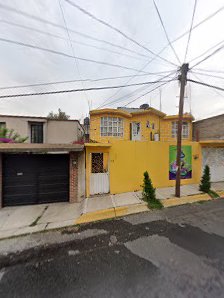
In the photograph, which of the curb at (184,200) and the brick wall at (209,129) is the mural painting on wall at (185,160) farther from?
the brick wall at (209,129)

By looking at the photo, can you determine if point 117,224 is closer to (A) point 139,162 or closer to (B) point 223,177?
(A) point 139,162

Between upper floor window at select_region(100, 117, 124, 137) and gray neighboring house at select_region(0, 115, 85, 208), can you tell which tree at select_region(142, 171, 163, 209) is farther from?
upper floor window at select_region(100, 117, 124, 137)

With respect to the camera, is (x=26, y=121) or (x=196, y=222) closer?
(x=196, y=222)

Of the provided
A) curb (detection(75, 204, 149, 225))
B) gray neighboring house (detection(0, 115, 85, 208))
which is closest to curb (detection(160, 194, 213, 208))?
curb (detection(75, 204, 149, 225))

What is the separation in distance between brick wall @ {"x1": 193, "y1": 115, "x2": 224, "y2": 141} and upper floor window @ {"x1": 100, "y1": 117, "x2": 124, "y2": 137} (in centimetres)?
907

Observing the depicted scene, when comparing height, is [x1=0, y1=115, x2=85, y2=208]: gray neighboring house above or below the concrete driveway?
above

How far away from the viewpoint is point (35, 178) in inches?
271

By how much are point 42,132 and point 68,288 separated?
47.1 ft

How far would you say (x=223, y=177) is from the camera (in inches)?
416

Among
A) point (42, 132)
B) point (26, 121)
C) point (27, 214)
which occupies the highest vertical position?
point (26, 121)

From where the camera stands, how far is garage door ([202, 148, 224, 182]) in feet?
32.9

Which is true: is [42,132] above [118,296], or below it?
above

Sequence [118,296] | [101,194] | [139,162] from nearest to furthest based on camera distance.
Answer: [118,296]
[101,194]
[139,162]

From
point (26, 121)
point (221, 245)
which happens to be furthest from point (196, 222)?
point (26, 121)
